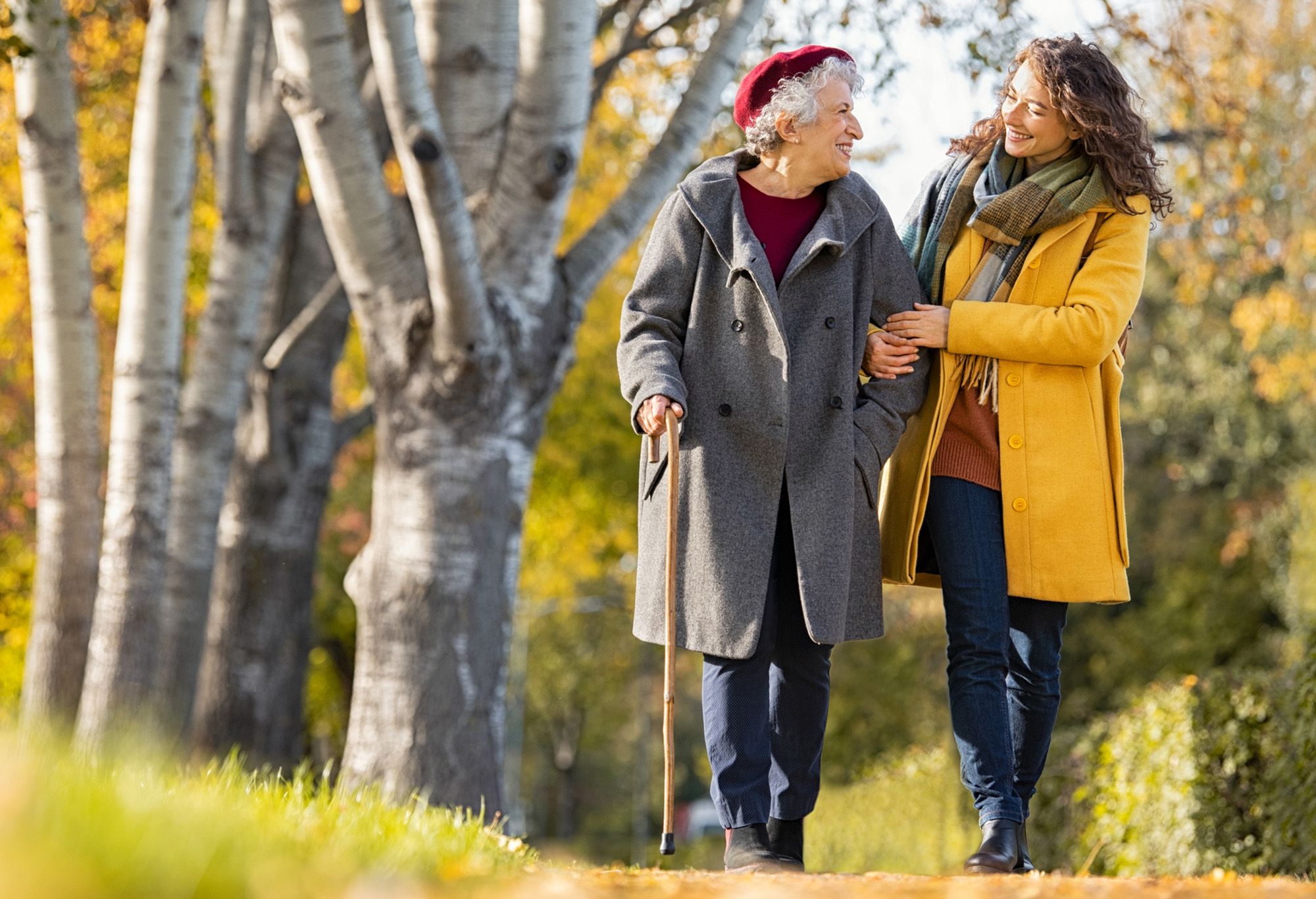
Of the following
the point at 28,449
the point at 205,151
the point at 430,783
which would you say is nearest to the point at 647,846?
the point at 28,449

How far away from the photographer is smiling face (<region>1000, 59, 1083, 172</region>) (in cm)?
453

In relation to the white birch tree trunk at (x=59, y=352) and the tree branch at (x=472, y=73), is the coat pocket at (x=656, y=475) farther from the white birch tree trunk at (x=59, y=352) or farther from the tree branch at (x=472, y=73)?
the white birch tree trunk at (x=59, y=352)

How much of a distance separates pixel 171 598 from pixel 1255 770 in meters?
6.09

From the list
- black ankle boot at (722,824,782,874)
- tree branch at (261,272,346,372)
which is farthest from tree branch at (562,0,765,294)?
black ankle boot at (722,824,782,874)

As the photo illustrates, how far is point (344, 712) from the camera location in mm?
25438

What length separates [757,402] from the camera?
4.39 m

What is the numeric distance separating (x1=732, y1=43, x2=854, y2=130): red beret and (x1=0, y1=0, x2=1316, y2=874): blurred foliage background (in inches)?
108

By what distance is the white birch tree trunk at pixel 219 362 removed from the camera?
358 inches

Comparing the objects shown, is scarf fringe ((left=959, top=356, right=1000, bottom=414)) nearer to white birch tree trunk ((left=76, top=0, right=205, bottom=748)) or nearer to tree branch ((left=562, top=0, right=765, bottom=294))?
tree branch ((left=562, top=0, right=765, bottom=294))

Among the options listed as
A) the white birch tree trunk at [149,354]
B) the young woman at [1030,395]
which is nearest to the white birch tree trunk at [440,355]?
the white birch tree trunk at [149,354]

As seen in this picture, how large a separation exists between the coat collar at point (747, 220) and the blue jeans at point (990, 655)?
0.78m

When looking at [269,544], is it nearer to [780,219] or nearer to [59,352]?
[59,352]

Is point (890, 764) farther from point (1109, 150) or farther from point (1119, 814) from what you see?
point (1109, 150)

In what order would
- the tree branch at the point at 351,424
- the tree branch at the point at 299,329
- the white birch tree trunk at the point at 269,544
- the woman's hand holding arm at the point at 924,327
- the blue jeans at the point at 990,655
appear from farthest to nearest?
the tree branch at the point at 351,424, the white birch tree trunk at the point at 269,544, the tree branch at the point at 299,329, the woman's hand holding arm at the point at 924,327, the blue jeans at the point at 990,655
